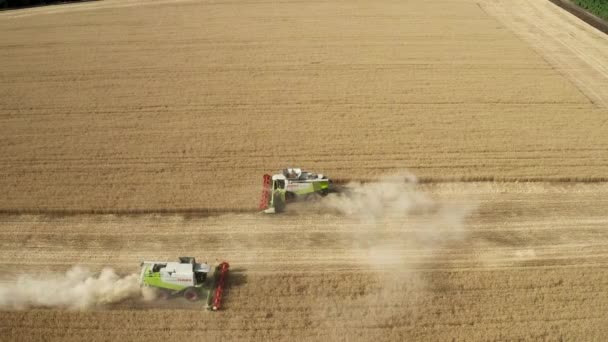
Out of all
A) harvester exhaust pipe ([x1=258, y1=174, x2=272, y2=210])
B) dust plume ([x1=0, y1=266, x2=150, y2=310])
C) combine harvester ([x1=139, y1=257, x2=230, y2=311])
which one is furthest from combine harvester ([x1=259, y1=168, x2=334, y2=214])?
dust plume ([x1=0, y1=266, x2=150, y2=310])

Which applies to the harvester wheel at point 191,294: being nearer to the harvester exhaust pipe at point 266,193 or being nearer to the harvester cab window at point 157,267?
the harvester cab window at point 157,267

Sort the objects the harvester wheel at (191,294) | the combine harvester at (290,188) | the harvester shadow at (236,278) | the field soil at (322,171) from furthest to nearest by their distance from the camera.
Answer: the combine harvester at (290,188) → the harvester shadow at (236,278) → the harvester wheel at (191,294) → the field soil at (322,171)

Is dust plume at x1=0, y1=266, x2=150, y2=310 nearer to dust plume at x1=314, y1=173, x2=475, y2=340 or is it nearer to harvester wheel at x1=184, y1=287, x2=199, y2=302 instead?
harvester wheel at x1=184, y1=287, x2=199, y2=302

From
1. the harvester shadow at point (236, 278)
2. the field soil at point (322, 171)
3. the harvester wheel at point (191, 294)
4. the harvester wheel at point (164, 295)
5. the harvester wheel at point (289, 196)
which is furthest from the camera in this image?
the harvester wheel at point (289, 196)

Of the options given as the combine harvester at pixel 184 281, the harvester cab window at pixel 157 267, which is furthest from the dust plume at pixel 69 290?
the harvester cab window at pixel 157 267

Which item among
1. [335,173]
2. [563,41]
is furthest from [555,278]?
[563,41]

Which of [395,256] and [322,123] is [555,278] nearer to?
[395,256]

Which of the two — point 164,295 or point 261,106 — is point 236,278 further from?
point 261,106
